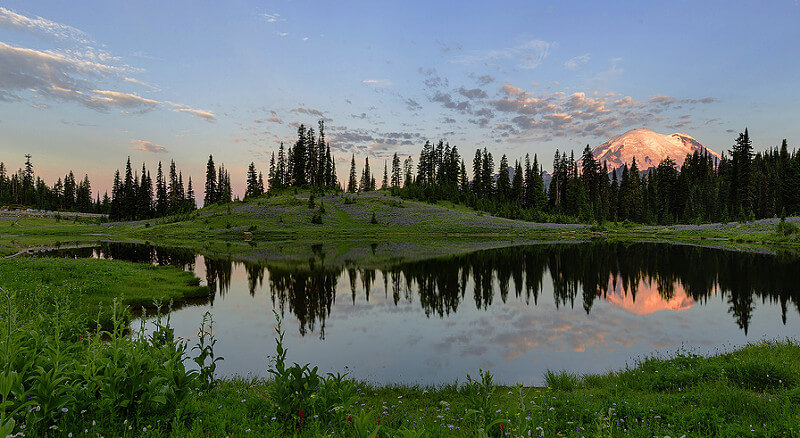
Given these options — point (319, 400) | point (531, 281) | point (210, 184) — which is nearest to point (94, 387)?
point (319, 400)

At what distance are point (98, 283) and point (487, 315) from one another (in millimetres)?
26332

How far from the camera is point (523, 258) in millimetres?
51875

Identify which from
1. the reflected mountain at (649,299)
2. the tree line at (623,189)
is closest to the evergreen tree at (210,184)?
the tree line at (623,189)

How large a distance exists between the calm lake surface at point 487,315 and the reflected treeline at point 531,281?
0.46 feet

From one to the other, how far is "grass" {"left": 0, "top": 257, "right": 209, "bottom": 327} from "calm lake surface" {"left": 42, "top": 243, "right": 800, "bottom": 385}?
2234 millimetres

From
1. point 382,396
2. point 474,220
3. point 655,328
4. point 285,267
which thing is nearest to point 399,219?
point 474,220

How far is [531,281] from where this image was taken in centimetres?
3478

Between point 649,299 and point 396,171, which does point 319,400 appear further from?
point 396,171

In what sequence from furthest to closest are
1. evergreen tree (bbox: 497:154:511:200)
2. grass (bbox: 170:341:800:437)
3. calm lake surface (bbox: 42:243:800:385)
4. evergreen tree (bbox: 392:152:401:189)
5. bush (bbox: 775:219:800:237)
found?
evergreen tree (bbox: 392:152:401:189)
evergreen tree (bbox: 497:154:511:200)
bush (bbox: 775:219:800:237)
calm lake surface (bbox: 42:243:800:385)
grass (bbox: 170:341:800:437)

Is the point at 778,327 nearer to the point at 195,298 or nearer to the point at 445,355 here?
the point at 445,355

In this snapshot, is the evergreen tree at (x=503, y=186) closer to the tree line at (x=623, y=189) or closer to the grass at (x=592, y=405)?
the tree line at (x=623, y=189)

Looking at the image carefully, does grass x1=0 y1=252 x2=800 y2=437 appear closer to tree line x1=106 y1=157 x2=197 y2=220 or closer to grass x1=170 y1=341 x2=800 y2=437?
grass x1=170 y1=341 x2=800 y2=437

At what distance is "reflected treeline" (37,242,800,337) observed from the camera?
26.2m

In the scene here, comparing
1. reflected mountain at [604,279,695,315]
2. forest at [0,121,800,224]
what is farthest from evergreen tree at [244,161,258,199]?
reflected mountain at [604,279,695,315]
